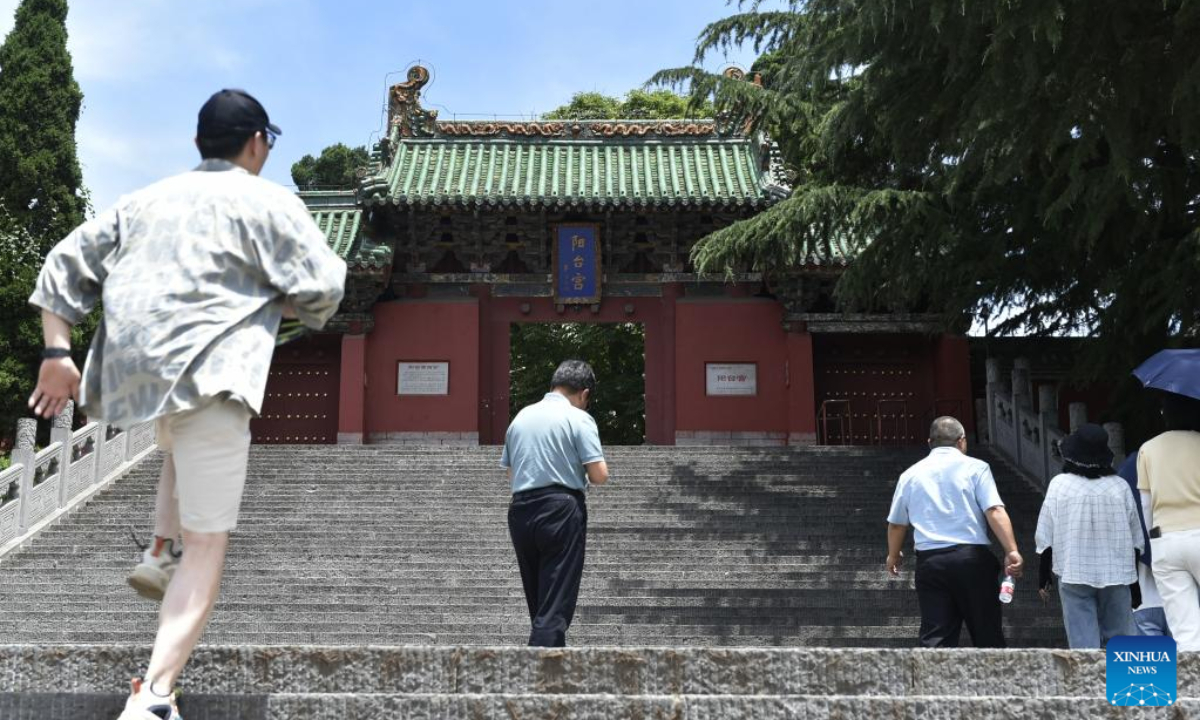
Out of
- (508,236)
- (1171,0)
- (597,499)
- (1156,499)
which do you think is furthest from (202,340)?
(508,236)

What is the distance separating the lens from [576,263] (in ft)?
51.7

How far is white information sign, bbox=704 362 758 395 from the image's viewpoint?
1562 centimetres

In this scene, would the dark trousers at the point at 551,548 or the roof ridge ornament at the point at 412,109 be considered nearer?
the dark trousers at the point at 551,548

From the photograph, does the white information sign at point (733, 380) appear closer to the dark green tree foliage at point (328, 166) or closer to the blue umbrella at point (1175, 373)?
the blue umbrella at point (1175, 373)

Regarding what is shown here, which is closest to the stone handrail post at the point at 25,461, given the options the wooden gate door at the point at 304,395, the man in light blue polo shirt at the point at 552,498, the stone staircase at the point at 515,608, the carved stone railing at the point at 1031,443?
the stone staircase at the point at 515,608

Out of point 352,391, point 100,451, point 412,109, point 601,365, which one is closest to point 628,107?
point 601,365

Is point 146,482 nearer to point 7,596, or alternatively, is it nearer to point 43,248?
point 7,596

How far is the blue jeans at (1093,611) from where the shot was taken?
4.75 metres

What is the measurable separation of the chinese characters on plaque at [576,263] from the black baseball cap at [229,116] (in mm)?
12800

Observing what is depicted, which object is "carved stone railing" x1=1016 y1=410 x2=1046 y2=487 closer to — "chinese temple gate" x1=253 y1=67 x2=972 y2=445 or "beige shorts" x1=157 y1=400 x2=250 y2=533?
"chinese temple gate" x1=253 y1=67 x2=972 y2=445

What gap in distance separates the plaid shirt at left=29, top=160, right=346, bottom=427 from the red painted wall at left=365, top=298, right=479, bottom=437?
41.6 feet

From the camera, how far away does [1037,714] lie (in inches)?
119

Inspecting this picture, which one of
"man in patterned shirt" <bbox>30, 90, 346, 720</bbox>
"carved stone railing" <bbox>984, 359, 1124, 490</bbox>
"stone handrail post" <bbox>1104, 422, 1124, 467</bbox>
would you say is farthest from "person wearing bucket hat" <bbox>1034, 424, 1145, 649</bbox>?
"carved stone railing" <bbox>984, 359, 1124, 490</bbox>

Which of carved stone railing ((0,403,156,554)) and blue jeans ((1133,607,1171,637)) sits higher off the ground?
carved stone railing ((0,403,156,554))
